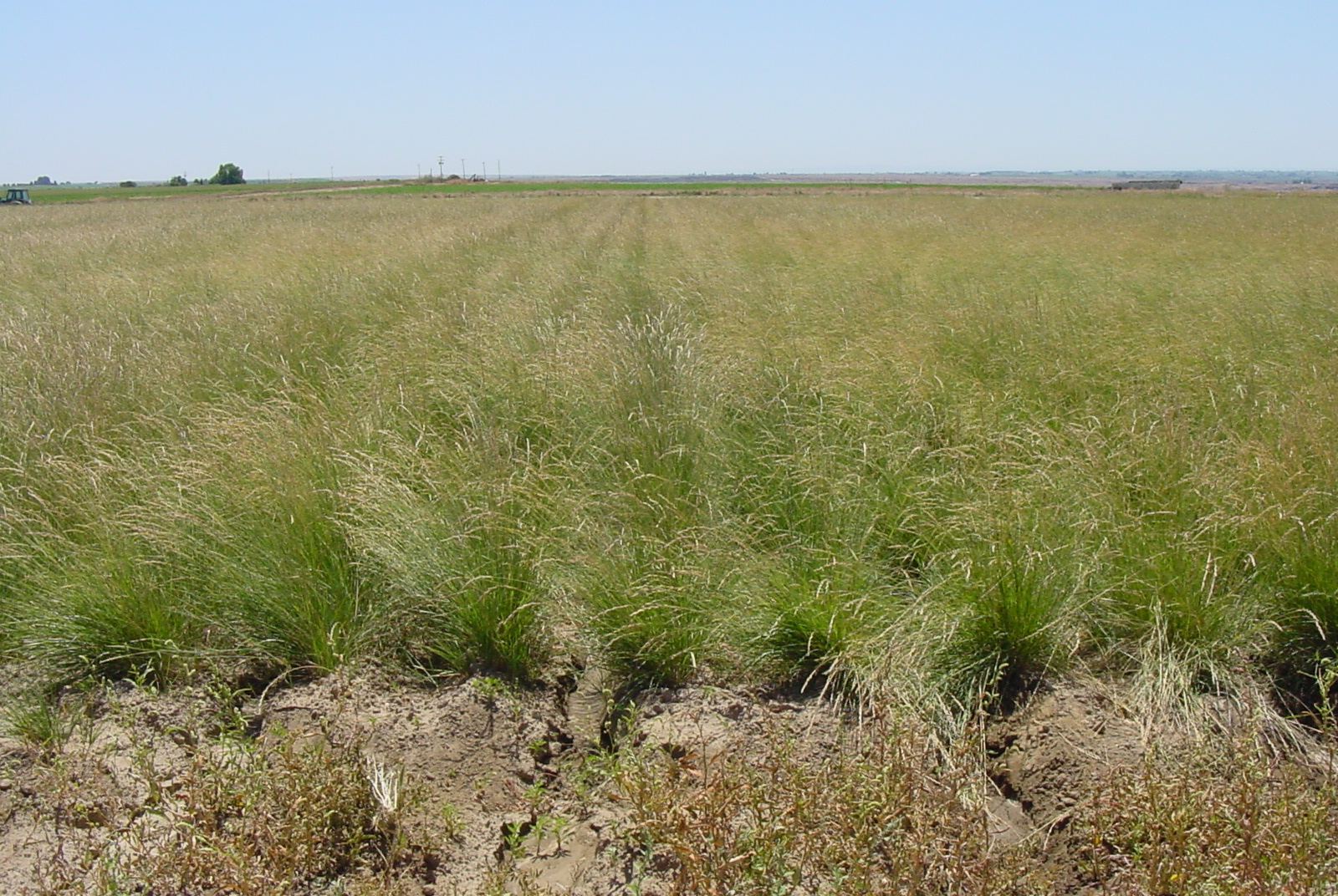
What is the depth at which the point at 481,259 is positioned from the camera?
47.2 feet

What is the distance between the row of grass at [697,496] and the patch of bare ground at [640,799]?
0.23m

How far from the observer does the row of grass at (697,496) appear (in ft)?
10.8

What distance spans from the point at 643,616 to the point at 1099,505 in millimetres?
1905

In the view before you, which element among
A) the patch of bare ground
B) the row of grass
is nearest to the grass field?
the row of grass

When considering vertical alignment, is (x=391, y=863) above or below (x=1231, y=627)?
below

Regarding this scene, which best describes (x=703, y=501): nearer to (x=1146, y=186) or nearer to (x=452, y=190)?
(x=452, y=190)

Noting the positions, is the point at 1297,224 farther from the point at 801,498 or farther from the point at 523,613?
the point at 523,613

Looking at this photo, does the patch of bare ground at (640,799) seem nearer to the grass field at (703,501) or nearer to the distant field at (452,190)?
the grass field at (703,501)

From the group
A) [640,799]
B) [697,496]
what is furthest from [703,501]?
[640,799]

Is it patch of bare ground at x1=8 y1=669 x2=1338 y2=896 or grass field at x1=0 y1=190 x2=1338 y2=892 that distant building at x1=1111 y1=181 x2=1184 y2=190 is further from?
patch of bare ground at x1=8 y1=669 x2=1338 y2=896

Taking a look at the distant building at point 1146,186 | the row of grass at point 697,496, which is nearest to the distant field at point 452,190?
the distant building at point 1146,186

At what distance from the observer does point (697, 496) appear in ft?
13.9

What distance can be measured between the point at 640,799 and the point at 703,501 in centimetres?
186

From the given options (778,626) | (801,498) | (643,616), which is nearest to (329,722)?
(643,616)
